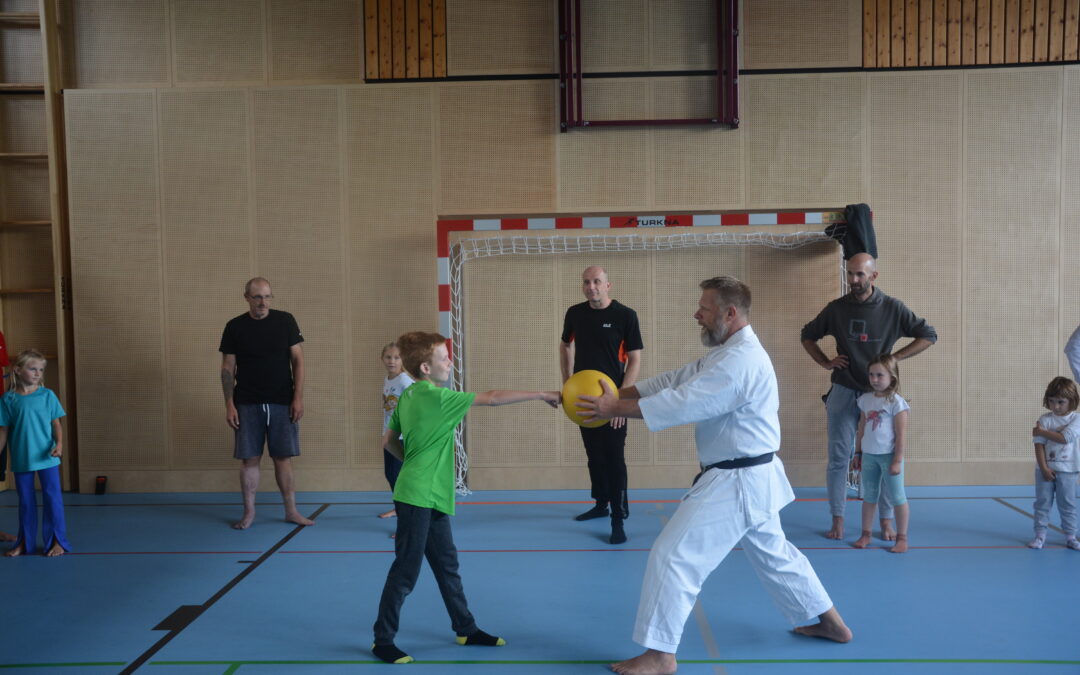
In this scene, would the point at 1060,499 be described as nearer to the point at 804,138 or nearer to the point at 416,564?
the point at 804,138

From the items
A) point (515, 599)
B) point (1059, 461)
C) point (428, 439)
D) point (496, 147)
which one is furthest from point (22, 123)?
point (1059, 461)

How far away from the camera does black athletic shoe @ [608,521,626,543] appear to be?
18.5 ft

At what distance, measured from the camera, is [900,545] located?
5.32m

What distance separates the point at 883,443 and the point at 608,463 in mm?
1969

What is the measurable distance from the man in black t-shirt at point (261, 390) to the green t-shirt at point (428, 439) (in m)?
2.91

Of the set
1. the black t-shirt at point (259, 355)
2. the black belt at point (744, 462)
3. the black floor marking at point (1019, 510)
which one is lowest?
the black floor marking at point (1019, 510)

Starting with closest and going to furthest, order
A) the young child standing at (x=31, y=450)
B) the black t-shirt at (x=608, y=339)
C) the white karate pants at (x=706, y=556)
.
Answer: the white karate pants at (x=706, y=556), the young child standing at (x=31, y=450), the black t-shirt at (x=608, y=339)

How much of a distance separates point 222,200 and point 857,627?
670 cm

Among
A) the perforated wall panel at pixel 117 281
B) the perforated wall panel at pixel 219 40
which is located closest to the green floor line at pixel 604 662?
the perforated wall panel at pixel 117 281

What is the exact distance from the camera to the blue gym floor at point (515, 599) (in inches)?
145

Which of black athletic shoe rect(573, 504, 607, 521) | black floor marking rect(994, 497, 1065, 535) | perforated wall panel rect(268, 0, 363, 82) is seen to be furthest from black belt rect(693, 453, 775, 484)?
perforated wall panel rect(268, 0, 363, 82)

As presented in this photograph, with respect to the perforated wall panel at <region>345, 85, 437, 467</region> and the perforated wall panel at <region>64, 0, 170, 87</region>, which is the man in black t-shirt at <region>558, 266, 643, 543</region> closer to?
the perforated wall panel at <region>345, 85, 437, 467</region>

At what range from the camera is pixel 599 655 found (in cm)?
373

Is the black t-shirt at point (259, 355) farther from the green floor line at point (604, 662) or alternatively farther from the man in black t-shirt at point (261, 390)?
the green floor line at point (604, 662)
